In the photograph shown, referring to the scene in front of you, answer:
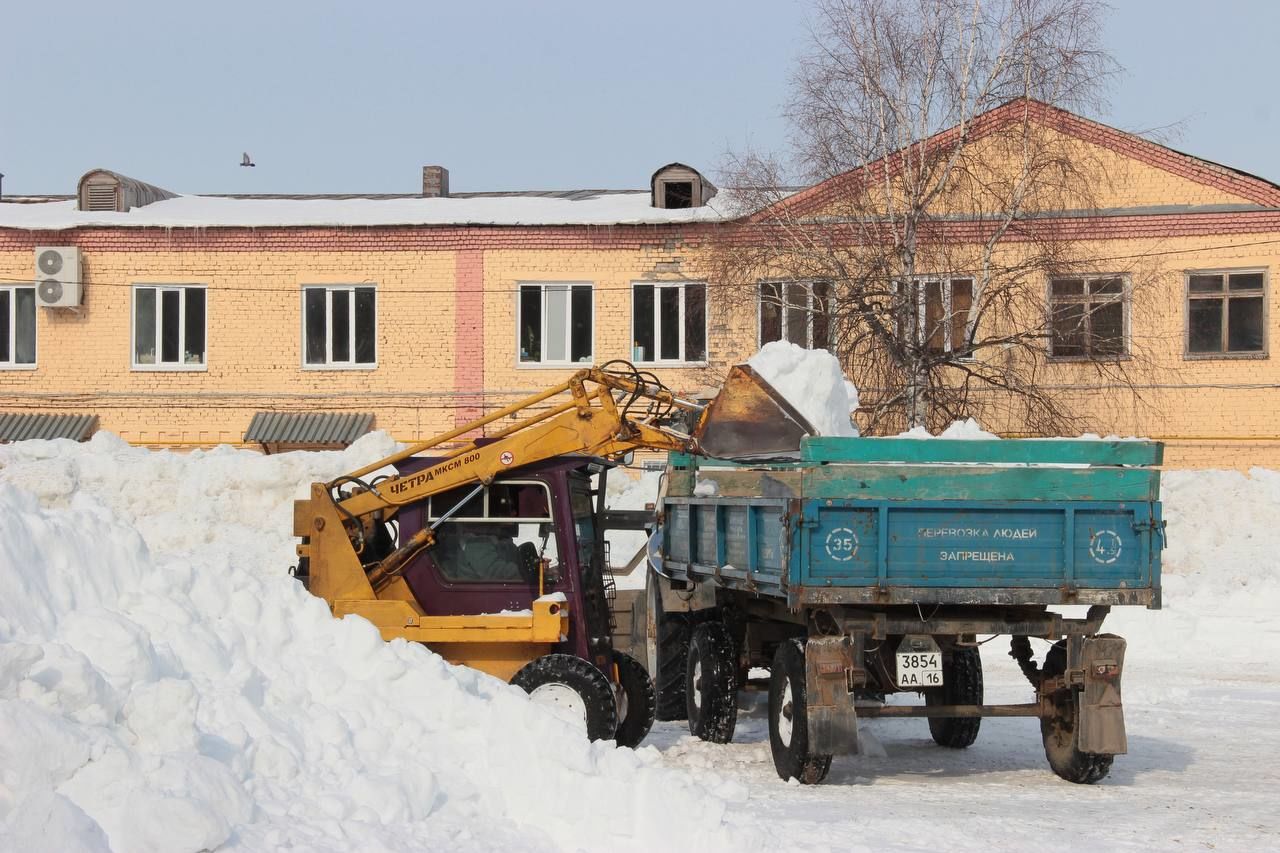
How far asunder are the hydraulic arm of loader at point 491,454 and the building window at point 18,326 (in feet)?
61.5

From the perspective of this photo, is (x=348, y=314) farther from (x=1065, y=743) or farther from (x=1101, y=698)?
(x=1101, y=698)

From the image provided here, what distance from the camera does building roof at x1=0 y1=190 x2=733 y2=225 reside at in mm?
27938

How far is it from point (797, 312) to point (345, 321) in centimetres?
803

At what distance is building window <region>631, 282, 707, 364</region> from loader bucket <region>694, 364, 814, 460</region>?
16068 mm

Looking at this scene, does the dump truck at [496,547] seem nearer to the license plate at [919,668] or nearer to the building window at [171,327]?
the license plate at [919,668]

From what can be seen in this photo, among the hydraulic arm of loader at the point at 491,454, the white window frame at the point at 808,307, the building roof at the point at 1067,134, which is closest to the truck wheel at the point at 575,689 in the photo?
the hydraulic arm of loader at the point at 491,454

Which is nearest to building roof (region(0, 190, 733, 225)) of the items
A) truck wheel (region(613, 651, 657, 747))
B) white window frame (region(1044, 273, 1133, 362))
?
white window frame (region(1044, 273, 1133, 362))

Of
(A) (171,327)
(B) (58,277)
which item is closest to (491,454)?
(A) (171,327)

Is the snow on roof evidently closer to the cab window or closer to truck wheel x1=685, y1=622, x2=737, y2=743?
truck wheel x1=685, y1=622, x2=737, y2=743

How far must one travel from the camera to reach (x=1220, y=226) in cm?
2662

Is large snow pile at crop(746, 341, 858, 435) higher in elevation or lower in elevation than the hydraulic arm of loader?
higher

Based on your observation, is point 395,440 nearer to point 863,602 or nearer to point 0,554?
point 863,602

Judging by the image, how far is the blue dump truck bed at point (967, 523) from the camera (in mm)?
9922

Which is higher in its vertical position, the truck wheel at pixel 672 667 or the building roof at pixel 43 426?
the building roof at pixel 43 426
